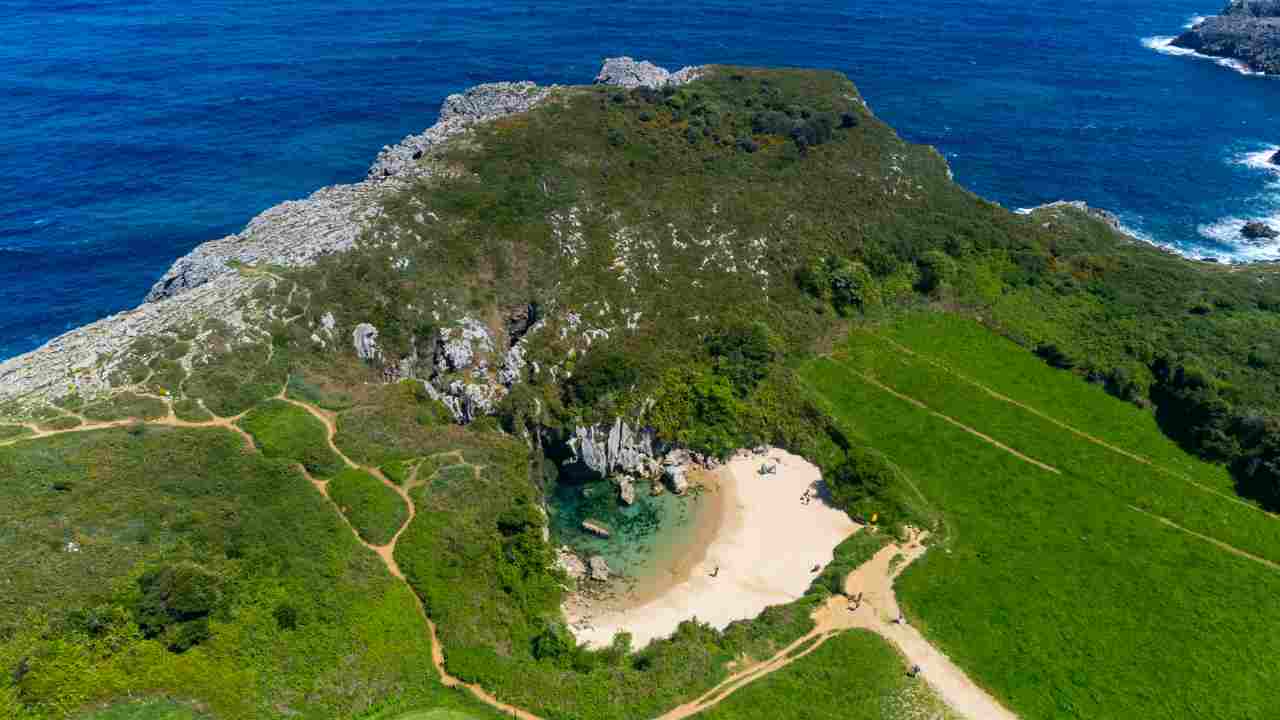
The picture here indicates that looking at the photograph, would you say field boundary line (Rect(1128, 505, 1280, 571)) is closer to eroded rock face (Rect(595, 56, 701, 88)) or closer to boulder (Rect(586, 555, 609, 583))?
boulder (Rect(586, 555, 609, 583))

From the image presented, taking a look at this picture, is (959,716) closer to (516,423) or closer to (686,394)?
(686,394)

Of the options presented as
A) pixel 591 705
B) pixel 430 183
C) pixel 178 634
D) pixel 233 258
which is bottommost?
pixel 591 705

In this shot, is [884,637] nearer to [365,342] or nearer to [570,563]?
[570,563]

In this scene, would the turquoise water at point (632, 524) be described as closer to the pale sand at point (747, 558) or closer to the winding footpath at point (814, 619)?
the pale sand at point (747, 558)

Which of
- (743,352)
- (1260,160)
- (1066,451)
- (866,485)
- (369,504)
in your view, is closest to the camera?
(369,504)

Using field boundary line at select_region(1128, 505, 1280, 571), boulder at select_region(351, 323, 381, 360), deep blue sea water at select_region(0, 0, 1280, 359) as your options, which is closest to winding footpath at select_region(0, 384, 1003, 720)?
boulder at select_region(351, 323, 381, 360)

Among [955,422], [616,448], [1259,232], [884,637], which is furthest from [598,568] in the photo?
[1259,232]

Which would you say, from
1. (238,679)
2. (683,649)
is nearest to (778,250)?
(683,649)
